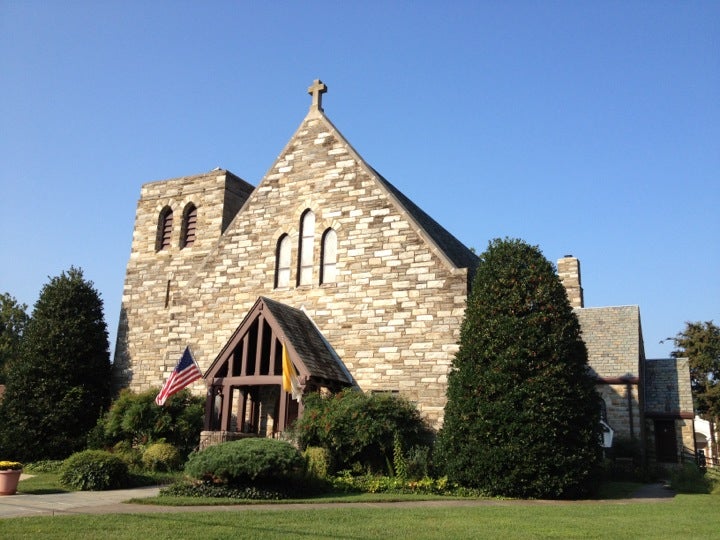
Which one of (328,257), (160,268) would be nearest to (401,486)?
(328,257)

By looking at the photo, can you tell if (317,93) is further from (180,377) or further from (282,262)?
(180,377)

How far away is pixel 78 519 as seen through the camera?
36.0ft

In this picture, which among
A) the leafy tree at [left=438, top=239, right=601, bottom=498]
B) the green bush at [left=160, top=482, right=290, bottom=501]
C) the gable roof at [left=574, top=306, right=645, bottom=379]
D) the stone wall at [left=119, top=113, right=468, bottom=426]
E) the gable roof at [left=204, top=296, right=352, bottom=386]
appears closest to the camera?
the green bush at [left=160, top=482, right=290, bottom=501]

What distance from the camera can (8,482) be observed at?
582 inches

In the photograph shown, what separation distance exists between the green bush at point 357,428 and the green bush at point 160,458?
167 inches

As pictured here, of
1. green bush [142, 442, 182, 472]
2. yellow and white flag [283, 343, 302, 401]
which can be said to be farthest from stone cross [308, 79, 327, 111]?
green bush [142, 442, 182, 472]

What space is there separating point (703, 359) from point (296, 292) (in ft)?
115

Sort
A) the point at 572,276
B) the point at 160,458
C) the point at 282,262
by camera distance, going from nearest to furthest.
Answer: the point at 160,458
the point at 282,262
the point at 572,276

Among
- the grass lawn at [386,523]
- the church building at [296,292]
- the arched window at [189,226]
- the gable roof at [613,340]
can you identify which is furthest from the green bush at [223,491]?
the gable roof at [613,340]

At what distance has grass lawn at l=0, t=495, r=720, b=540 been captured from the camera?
394 inches

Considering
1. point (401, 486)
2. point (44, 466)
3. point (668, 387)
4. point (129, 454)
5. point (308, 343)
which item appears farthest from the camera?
point (668, 387)

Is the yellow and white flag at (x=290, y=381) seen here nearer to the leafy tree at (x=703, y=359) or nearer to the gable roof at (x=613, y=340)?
the gable roof at (x=613, y=340)

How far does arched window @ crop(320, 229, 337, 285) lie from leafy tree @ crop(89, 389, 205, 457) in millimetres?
5781

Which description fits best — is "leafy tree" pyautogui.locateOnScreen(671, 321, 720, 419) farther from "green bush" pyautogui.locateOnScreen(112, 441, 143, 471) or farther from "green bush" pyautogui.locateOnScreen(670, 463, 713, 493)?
"green bush" pyautogui.locateOnScreen(112, 441, 143, 471)
